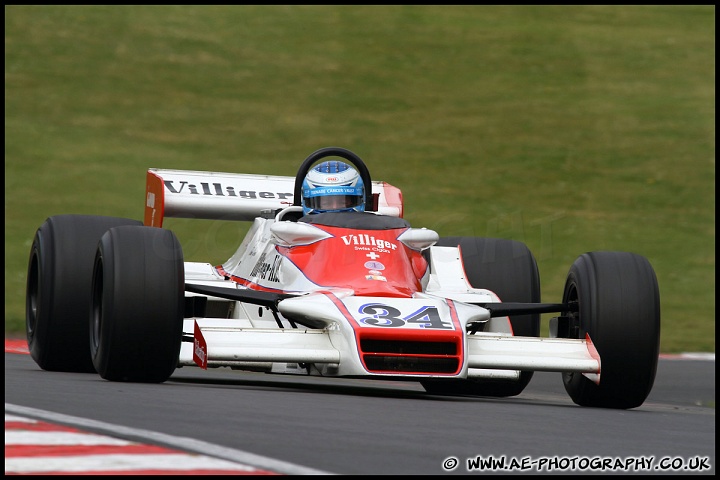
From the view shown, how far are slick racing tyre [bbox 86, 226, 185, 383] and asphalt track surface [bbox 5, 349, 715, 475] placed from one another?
15cm

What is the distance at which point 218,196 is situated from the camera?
10.9 metres

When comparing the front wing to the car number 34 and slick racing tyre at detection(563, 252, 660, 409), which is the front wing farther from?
slick racing tyre at detection(563, 252, 660, 409)

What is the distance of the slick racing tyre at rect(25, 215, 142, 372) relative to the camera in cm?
907

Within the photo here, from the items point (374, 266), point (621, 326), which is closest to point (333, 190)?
point (374, 266)

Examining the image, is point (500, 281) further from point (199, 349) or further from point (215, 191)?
point (199, 349)

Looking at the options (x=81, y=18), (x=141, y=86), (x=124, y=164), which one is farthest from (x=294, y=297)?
(x=81, y=18)

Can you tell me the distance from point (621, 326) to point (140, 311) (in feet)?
9.54

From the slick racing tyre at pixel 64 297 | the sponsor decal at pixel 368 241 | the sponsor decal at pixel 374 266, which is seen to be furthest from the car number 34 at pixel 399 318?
the slick racing tyre at pixel 64 297

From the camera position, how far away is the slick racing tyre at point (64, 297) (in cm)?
907

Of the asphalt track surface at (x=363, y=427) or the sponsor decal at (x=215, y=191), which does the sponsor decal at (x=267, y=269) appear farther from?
the sponsor decal at (x=215, y=191)

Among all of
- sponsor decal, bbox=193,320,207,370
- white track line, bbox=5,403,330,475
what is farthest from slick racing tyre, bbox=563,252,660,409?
white track line, bbox=5,403,330,475

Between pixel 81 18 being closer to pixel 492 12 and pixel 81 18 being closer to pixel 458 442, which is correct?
pixel 492 12

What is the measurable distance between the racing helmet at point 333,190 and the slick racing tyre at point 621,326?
72.6 inches

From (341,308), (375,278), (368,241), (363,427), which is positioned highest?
(368,241)
